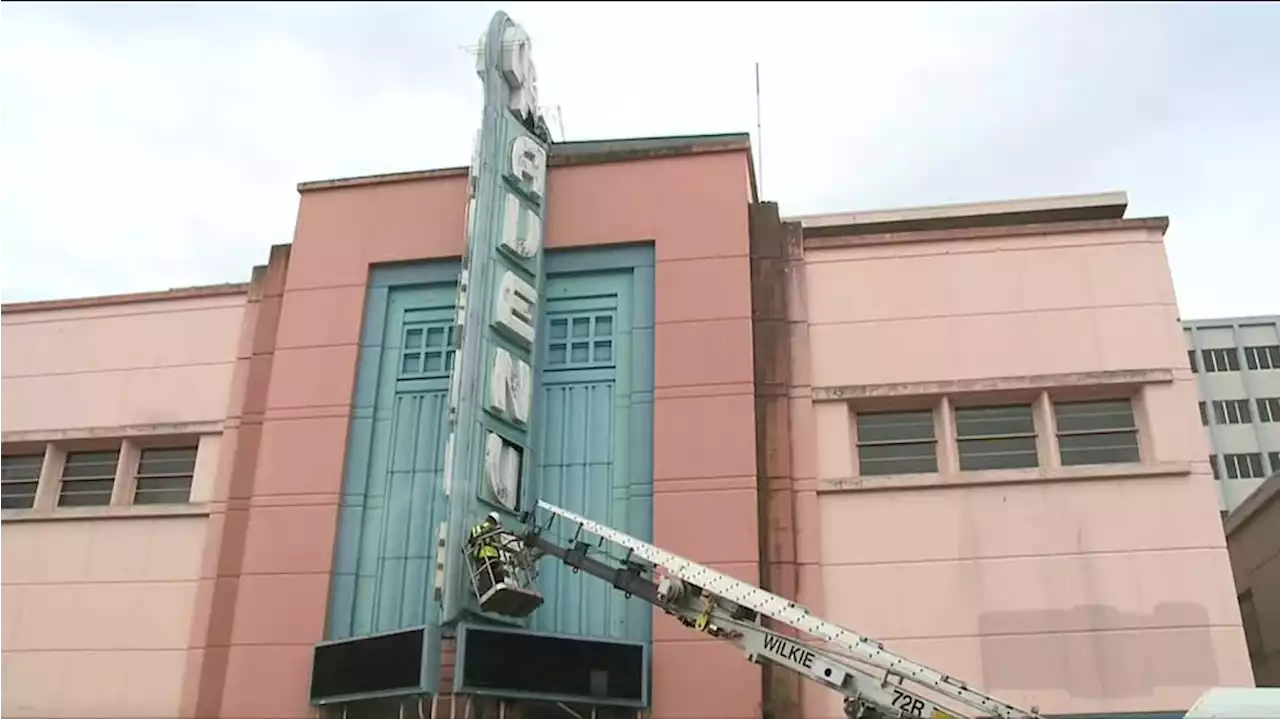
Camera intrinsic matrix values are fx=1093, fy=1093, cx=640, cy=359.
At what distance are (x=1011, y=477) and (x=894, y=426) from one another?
91.3 inches

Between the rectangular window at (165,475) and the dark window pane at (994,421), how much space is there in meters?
14.9

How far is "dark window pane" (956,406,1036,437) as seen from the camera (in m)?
19.8

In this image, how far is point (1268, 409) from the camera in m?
63.0

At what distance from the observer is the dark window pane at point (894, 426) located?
65.8ft

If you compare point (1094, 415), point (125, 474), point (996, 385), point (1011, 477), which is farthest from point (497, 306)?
point (1094, 415)

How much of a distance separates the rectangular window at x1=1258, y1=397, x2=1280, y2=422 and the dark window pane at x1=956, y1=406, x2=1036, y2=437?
5155cm

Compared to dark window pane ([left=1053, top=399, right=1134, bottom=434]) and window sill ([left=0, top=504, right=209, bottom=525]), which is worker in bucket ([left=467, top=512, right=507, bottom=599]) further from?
dark window pane ([left=1053, top=399, right=1134, bottom=434])

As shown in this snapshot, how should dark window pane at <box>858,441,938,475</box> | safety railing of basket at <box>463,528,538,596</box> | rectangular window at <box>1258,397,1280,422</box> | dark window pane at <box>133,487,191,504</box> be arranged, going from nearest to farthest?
safety railing of basket at <box>463,528,538,596</box>
dark window pane at <box>858,441,938,475</box>
dark window pane at <box>133,487,191,504</box>
rectangular window at <box>1258,397,1280,422</box>

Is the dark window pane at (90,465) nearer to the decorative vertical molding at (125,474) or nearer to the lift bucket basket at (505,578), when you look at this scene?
the decorative vertical molding at (125,474)

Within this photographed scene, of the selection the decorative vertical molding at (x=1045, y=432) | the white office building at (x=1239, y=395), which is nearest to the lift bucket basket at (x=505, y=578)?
the decorative vertical molding at (x=1045, y=432)

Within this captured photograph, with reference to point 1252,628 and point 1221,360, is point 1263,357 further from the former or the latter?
point 1252,628

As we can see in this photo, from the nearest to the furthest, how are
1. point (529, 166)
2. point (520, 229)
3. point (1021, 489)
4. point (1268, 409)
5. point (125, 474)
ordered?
1. point (1021, 489)
2. point (520, 229)
3. point (529, 166)
4. point (125, 474)
5. point (1268, 409)

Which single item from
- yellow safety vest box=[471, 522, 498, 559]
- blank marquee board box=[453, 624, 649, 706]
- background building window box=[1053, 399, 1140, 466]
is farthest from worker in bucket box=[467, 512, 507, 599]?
background building window box=[1053, 399, 1140, 466]

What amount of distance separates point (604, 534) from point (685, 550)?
3211 millimetres
